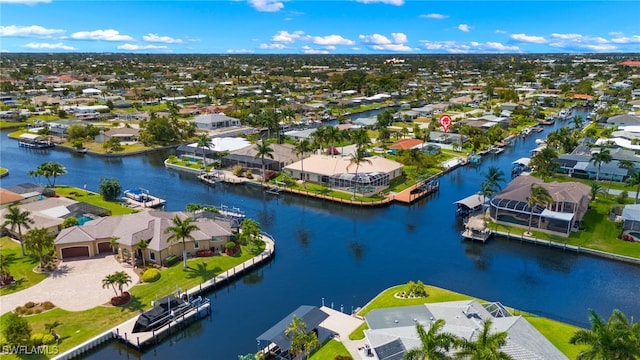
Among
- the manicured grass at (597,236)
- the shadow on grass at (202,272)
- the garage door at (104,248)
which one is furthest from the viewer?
the manicured grass at (597,236)

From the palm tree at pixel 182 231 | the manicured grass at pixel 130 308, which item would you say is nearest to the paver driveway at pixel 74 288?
the manicured grass at pixel 130 308

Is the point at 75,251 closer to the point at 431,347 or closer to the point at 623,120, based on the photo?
the point at 431,347

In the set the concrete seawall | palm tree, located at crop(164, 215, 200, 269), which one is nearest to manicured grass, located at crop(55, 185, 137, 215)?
palm tree, located at crop(164, 215, 200, 269)

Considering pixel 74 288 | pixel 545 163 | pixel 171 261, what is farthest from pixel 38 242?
pixel 545 163

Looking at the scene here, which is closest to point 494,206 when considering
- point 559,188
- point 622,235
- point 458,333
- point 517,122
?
point 559,188

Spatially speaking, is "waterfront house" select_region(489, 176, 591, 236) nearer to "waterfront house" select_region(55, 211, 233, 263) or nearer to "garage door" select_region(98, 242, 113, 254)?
"waterfront house" select_region(55, 211, 233, 263)

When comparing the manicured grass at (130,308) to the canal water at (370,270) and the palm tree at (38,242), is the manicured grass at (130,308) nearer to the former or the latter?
the canal water at (370,270)
